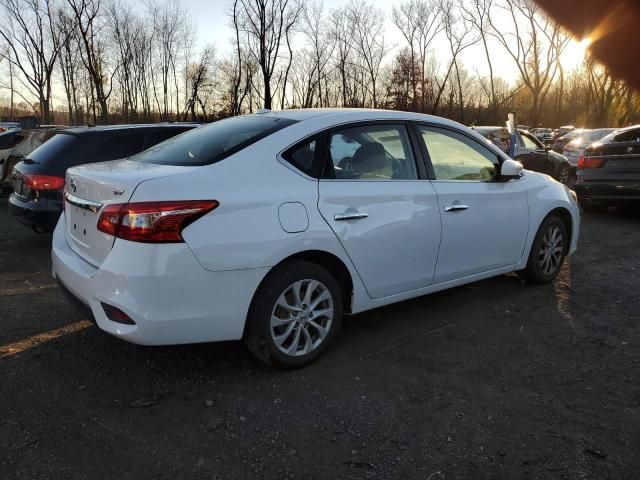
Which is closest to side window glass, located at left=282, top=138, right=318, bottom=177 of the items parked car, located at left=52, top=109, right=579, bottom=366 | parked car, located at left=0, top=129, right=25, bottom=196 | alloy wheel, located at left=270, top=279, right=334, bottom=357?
parked car, located at left=52, top=109, right=579, bottom=366

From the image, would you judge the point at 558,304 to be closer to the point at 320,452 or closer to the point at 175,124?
the point at 320,452

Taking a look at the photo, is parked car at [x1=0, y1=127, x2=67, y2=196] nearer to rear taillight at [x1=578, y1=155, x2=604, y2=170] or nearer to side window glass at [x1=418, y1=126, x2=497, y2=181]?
side window glass at [x1=418, y1=126, x2=497, y2=181]

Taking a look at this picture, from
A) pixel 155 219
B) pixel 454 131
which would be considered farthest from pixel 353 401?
pixel 454 131

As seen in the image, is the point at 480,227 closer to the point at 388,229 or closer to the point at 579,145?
the point at 388,229

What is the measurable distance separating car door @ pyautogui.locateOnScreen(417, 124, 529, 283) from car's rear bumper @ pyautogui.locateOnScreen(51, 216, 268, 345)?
1.62 m

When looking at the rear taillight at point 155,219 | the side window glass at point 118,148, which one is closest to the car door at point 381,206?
the rear taillight at point 155,219

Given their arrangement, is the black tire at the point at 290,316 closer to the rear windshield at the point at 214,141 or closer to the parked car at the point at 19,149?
the rear windshield at the point at 214,141

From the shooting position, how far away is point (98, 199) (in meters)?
2.93

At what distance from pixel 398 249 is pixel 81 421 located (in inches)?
83.8

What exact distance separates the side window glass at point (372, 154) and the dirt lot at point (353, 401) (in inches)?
46.2

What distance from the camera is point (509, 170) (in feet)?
13.9

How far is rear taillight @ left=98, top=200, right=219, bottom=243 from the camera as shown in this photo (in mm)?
2684

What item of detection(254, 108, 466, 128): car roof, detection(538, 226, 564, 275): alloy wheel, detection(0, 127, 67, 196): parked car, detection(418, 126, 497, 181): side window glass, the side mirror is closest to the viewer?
detection(254, 108, 466, 128): car roof

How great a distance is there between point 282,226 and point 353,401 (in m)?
1.05
